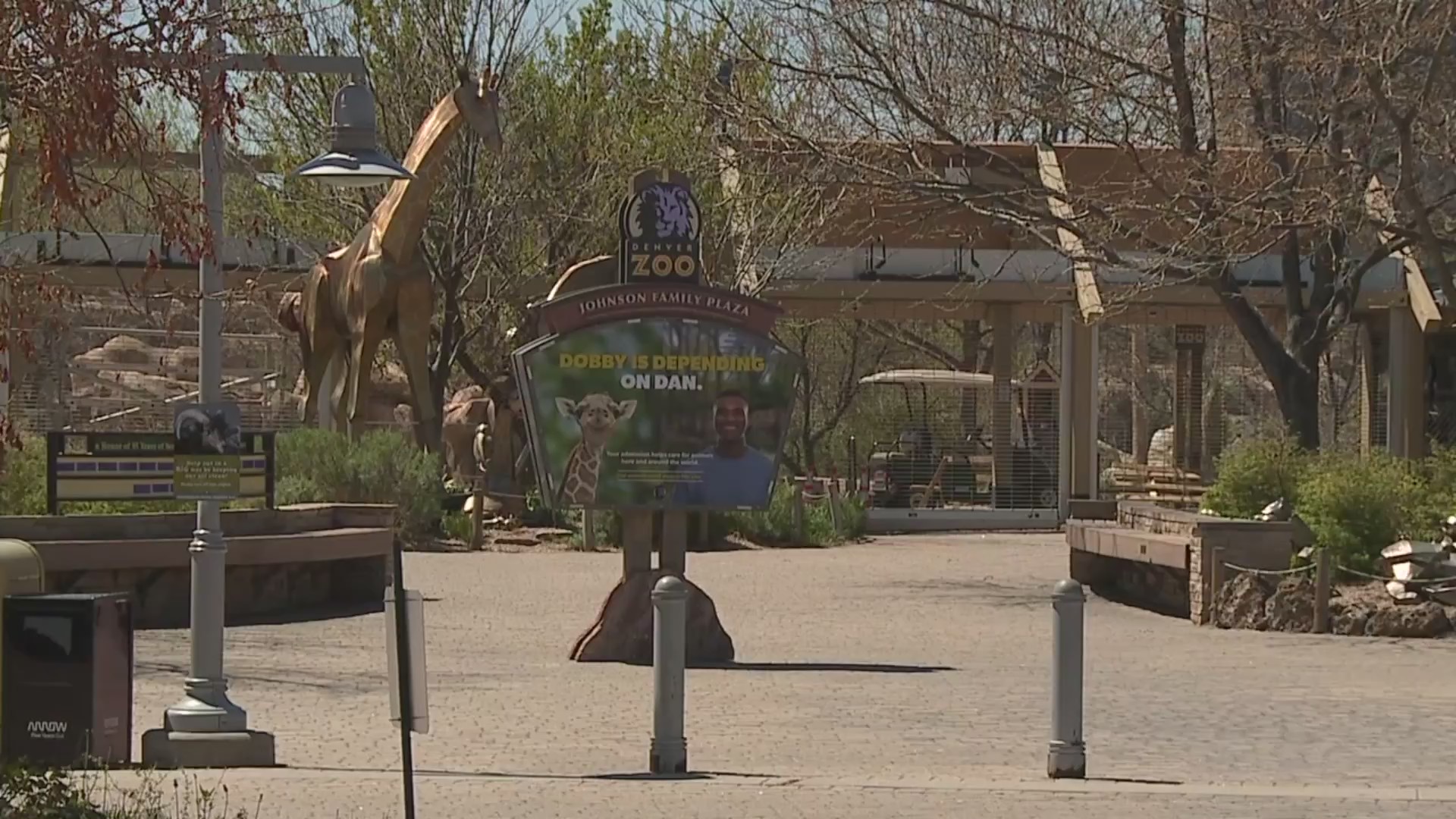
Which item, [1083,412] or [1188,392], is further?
[1188,392]

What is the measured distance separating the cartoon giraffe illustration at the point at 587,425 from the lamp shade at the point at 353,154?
16.2 ft

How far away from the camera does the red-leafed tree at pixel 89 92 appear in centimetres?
745

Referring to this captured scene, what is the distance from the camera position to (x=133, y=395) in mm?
46281

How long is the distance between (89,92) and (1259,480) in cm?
1754

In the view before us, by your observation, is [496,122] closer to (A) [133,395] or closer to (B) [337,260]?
(B) [337,260]

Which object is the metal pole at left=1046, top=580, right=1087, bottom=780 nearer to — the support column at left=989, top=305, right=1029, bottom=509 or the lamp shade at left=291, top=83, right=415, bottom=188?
the lamp shade at left=291, top=83, right=415, bottom=188

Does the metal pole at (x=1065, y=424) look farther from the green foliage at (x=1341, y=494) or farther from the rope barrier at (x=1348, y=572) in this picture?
the rope barrier at (x=1348, y=572)

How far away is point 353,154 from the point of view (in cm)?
1298

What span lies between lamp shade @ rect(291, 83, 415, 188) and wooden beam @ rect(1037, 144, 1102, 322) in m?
12.9

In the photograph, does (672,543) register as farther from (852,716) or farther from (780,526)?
(780,526)

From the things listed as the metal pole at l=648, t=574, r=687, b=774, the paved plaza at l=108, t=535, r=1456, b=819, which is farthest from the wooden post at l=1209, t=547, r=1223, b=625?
the metal pole at l=648, t=574, r=687, b=774

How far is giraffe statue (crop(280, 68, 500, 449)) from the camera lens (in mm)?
27484

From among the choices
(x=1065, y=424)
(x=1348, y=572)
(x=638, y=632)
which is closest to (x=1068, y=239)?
(x=1065, y=424)

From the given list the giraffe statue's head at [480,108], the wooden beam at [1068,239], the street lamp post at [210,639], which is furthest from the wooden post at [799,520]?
the street lamp post at [210,639]
